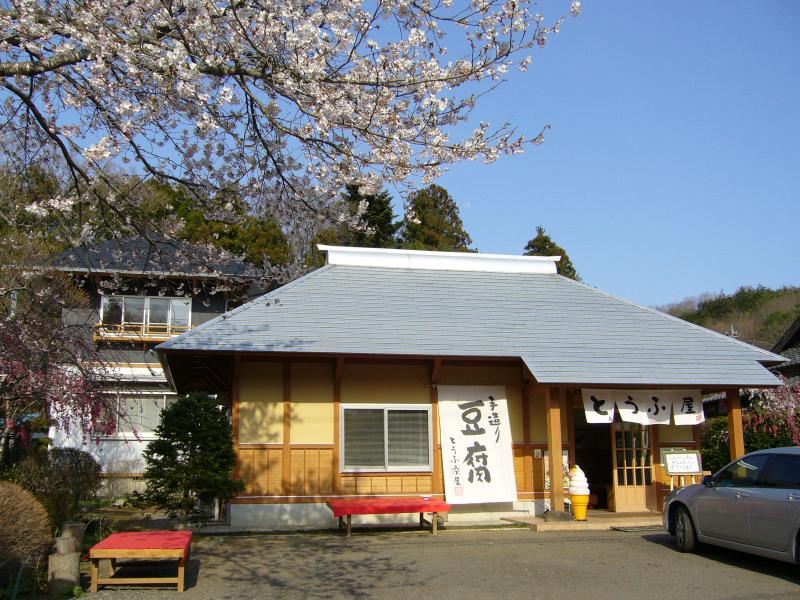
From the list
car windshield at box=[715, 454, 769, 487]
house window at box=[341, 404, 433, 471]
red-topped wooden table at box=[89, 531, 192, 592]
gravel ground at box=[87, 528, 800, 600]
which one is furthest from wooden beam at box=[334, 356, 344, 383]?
car windshield at box=[715, 454, 769, 487]

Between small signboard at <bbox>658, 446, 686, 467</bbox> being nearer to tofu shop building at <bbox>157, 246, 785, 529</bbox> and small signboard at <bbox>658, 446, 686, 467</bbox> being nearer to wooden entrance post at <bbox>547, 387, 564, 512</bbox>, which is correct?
tofu shop building at <bbox>157, 246, 785, 529</bbox>

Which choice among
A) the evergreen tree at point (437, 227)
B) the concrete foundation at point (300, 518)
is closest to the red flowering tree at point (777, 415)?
the concrete foundation at point (300, 518)

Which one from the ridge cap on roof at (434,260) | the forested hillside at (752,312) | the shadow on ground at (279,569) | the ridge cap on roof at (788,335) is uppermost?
the forested hillside at (752,312)

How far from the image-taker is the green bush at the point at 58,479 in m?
10.4

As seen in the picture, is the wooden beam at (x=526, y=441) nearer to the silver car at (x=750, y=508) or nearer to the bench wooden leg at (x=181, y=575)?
the silver car at (x=750, y=508)

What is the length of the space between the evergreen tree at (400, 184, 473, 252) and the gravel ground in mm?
26214

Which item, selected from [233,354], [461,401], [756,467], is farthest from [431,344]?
[756,467]

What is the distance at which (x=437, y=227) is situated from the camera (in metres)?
39.1

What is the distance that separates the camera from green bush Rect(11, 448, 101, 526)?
34.1 ft

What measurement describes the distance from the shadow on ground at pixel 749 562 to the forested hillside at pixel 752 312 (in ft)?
126

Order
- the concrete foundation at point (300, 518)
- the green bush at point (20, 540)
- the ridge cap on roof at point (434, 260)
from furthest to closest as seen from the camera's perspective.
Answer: the ridge cap on roof at point (434, 260) < the concrete foundation at point (300, 518) < the green bush at point (20, 540)

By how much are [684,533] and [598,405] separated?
12.0 feet

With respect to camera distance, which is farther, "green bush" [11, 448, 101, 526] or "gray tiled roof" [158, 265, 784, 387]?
"gray tiled roof" [158, 265, 784, 387]

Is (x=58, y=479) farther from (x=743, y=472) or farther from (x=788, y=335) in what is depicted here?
(x=788, y=335)
